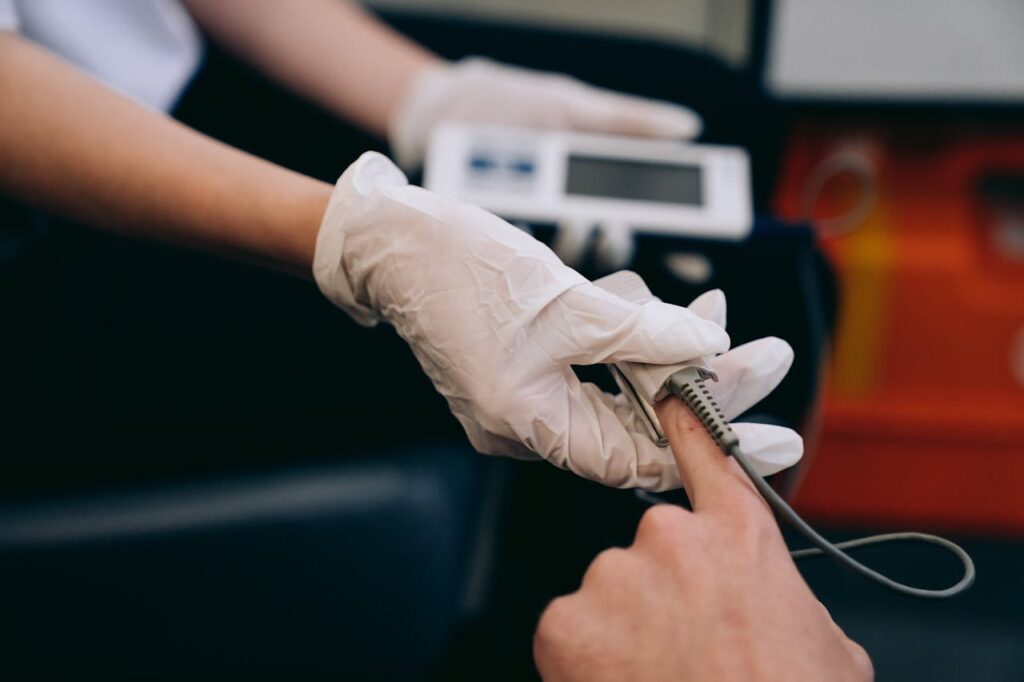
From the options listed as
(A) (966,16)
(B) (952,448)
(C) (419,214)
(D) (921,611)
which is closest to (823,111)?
(A) (966,16)

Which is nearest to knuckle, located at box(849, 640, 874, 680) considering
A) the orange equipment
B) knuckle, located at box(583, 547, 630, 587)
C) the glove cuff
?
knuckle, located at box(583, 547, 630, 587)

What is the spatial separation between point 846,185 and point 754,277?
1.45 ft

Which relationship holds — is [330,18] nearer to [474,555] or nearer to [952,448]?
[474,555]

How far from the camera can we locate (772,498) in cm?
39

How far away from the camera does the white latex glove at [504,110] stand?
2.66 feet

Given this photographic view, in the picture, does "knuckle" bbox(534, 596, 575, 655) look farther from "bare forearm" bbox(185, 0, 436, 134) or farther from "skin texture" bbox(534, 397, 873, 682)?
"bare forearm" bbox(185, 0, 436, 134)

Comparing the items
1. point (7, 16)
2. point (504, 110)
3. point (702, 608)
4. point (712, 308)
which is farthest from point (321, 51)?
point (702, 608)

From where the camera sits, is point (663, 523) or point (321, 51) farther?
point (321, 51)

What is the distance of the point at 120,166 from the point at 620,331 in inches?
13.7

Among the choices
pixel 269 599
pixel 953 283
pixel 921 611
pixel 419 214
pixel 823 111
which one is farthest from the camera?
pixel 823 111

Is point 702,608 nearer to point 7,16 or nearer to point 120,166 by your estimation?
point 120,166

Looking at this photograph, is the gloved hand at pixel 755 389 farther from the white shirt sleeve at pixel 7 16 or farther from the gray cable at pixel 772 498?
the white shirt sleeve at pixel 7 16

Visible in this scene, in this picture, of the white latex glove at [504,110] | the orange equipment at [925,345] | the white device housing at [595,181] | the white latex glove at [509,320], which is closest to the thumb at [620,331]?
the white latex glove at [509,320]

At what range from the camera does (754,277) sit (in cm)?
67
